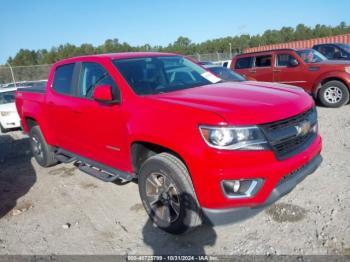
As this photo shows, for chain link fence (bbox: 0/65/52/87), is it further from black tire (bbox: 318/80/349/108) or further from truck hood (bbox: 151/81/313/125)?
truck hood (bbox: 151/81/313/125)

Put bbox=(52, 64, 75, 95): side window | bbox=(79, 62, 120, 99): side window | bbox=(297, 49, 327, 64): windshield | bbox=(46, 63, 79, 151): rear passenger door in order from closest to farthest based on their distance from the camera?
bbox=(79, 62, 120, 99): side window < bbox=(46, 63, 79, 151): rear passenger door < bbox=(52, 64, 75, 95): side window < bbox=(297, 49, 327, 64): windshield

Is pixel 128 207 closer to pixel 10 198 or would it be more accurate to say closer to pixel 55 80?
pixel 10 198

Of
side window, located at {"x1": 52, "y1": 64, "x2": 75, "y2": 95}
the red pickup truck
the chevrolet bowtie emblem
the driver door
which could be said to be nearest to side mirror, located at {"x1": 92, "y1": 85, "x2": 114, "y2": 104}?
the red pickup truck

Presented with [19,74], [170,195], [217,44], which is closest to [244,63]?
[170,195]

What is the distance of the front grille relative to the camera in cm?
289

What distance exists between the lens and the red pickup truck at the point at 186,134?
2.83m

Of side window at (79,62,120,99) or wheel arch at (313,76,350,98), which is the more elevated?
side window at (79,62,120,99)

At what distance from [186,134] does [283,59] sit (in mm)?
8320

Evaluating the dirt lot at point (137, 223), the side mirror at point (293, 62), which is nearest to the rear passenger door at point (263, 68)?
the side mirror at point (293, 62)

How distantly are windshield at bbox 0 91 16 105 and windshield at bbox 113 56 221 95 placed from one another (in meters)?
7.96

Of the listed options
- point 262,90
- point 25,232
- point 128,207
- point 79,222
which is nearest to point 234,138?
point 262,90

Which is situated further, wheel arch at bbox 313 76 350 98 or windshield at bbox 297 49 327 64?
windshield at bbox 297 49 327 64

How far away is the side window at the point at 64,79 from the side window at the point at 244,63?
743 centimetres

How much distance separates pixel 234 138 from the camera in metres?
2.82
